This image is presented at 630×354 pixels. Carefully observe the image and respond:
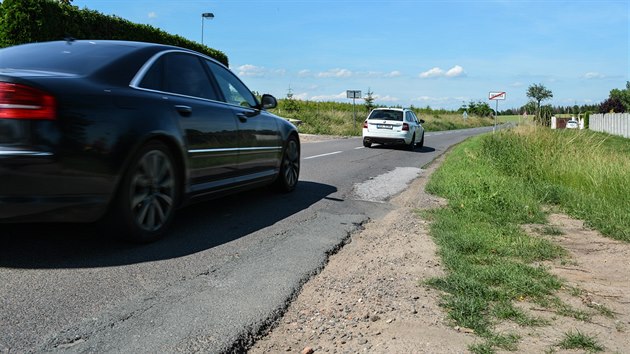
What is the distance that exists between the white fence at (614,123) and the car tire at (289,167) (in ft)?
128

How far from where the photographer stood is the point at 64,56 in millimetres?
4527

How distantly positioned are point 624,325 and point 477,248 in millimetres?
1603

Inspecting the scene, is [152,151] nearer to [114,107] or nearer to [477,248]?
[114,107]

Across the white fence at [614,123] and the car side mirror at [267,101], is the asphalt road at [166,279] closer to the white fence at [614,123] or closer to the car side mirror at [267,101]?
the car side mirror at [267,101]

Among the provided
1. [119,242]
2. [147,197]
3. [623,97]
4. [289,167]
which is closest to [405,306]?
[147,197]

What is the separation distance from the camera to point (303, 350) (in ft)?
8.93

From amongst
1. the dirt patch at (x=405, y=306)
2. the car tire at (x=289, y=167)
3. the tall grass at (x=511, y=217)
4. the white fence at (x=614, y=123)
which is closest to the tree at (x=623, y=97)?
the white fence at (x=614, y=123)

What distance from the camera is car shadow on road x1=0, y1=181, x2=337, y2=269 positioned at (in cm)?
399

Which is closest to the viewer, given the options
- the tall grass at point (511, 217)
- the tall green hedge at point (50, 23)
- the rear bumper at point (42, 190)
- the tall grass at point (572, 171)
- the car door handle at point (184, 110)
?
the tall grass at point (511, 217)

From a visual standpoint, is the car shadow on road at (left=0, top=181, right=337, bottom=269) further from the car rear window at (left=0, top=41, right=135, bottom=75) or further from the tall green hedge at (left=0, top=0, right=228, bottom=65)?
the tall green hedge at (left=0, top=0, right=228, bottom=65)

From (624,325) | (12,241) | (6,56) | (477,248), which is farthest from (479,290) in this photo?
(6,56)

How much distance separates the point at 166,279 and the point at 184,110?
176 cm

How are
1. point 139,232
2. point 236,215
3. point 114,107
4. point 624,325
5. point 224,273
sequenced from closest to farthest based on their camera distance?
point 624,325 < point 224,273 < point 114,107 < point 139,232 < point 236,215

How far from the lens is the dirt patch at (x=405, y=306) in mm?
2812
